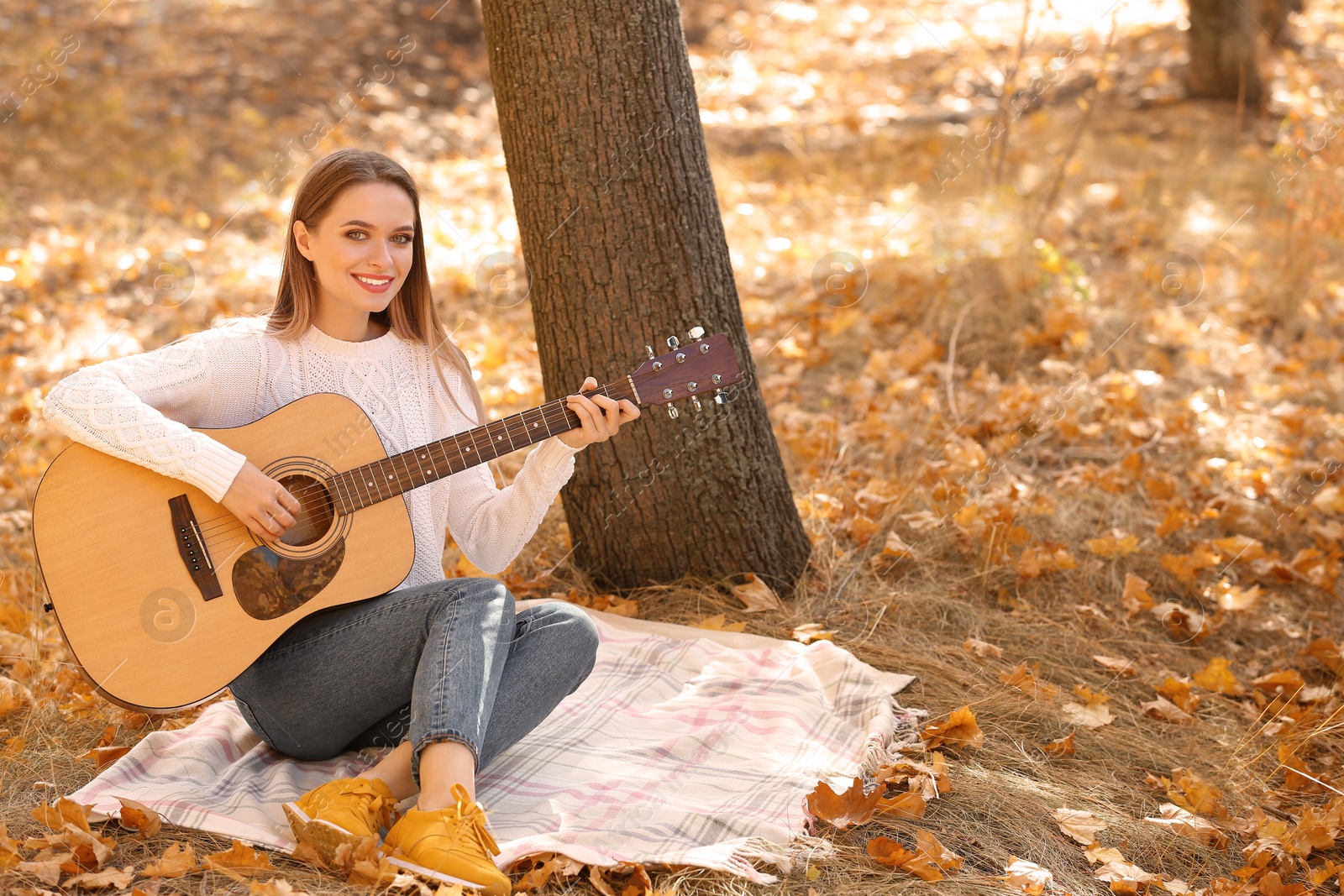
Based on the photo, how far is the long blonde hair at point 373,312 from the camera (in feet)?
8.21

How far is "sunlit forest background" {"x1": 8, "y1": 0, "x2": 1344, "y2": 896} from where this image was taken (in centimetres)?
263

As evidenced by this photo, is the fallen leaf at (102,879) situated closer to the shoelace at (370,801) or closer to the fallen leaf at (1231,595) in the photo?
the shoelace at (370,801)

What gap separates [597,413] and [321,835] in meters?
1.04

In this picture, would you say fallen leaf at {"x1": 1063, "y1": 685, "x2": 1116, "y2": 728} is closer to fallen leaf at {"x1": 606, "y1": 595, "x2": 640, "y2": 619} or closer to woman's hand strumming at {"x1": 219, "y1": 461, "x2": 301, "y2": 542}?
fallen leaf at {"x1": 606, "y1": 595, "x2": 640, "y2": 619}

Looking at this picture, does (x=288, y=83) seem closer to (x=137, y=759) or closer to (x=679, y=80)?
(x=679, y=80)

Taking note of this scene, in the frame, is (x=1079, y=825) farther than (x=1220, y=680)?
No

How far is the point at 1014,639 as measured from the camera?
10.5 ft

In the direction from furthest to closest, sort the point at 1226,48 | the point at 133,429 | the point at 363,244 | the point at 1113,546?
the point at 1226,48 < the point at 1113,546 < the point at 363,244 < the point at 133,429

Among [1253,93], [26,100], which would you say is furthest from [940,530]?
[26,100]

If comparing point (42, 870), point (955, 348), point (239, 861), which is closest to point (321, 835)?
point (239, 861)

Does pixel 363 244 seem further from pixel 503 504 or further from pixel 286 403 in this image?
pixel 503 504

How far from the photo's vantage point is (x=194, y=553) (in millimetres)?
2330

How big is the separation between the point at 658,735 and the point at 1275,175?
5.09 meters

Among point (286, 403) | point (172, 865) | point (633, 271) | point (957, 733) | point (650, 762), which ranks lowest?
point (957, 733)
